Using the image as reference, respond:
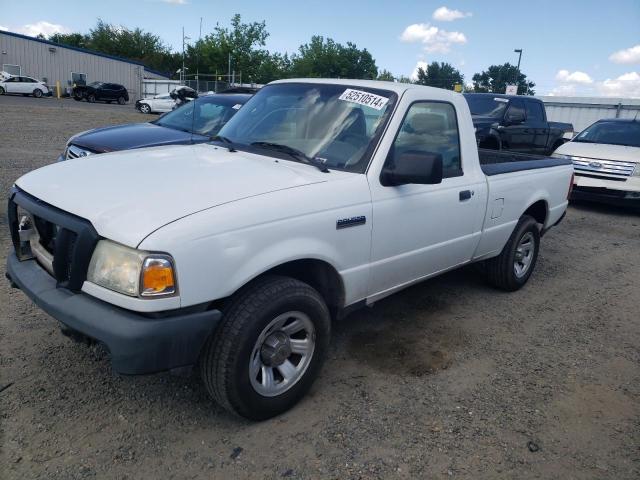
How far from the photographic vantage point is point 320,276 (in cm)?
314

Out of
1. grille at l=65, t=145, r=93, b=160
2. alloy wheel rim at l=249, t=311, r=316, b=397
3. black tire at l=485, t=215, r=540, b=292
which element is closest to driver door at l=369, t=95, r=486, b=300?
alloy wheel rim at l=249, t=311, r=316, b=397

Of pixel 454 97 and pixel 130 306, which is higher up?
pixel 454 97

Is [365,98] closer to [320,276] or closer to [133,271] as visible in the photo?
[320,276]

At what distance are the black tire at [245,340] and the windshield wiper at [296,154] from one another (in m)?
0.79

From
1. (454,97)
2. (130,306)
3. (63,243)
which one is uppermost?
(454,97)

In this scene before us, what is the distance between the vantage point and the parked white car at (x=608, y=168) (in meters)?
8.99

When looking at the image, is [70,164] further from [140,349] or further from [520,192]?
[520,192]

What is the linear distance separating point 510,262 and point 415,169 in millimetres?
2340

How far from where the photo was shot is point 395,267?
3508 millimetres

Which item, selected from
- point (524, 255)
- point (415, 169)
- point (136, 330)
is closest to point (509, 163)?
point (524, 255)

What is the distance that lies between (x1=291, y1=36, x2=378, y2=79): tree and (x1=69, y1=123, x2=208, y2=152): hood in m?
69.9

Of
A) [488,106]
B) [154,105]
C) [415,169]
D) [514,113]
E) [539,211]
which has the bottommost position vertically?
[539,211]

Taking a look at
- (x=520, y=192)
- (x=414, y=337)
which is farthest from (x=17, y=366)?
(x=520, y=192)

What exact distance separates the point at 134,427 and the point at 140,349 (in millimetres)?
772
